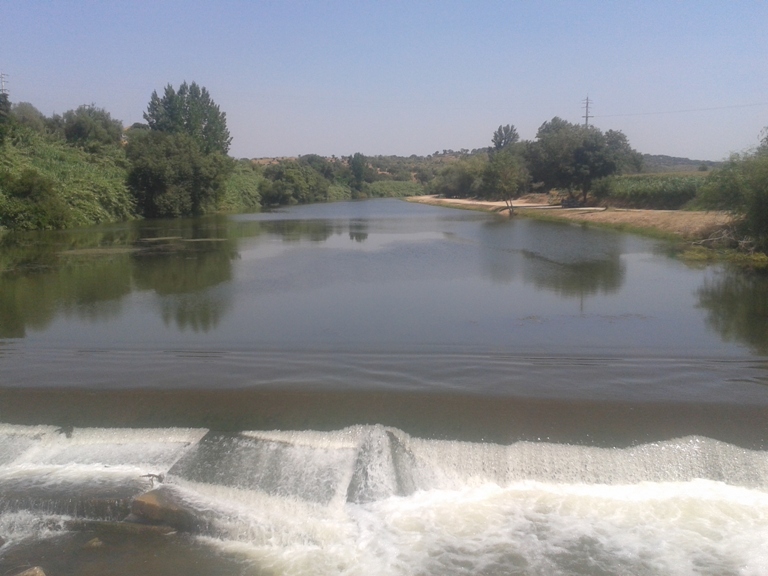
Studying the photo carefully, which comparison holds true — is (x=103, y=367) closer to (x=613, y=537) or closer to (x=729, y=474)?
(x=613, y=537)

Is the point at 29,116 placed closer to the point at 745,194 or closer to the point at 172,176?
the point at 172,176

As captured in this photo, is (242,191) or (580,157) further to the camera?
(242,191)

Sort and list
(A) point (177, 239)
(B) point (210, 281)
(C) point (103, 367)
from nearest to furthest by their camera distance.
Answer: (C) point (103, 367)
(B) point (210, 281)
(A) point (177, 239)

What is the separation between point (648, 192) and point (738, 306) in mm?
26429

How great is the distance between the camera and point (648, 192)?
3769 centimetres

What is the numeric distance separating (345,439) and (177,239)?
73.1 ft

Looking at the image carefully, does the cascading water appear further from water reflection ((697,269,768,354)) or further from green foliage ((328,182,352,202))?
green foliage ((328,182,352,202))

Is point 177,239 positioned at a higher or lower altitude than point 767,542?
higher

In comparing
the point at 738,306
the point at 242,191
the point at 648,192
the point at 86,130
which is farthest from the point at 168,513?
the point at 242,191

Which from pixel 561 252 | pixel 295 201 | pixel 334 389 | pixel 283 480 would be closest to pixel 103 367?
pixel 334 389

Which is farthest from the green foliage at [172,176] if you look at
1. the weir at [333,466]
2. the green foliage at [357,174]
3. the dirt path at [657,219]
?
the green foliage at [357,174]

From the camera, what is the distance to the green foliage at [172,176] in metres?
43.2

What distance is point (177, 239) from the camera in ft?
89.5

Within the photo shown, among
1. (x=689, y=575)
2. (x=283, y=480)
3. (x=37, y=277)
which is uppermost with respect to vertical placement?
(x=37, y=277)
